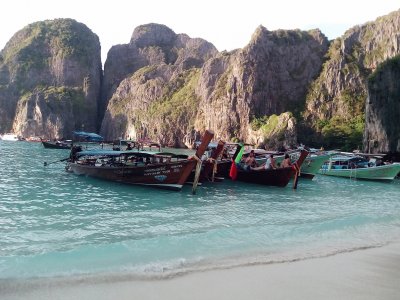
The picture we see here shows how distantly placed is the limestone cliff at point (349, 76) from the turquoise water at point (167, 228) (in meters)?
79.1

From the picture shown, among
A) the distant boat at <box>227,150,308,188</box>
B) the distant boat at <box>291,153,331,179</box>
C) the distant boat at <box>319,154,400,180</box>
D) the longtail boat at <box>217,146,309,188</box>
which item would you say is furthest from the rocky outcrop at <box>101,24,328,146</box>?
the distant boat at <box>227,150,308,188</box>

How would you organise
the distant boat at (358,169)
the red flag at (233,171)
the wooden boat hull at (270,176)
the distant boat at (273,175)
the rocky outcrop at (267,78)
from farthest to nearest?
the rocky outcrop at (267,78) → the distant boat at (358,169) → the red flag at (233,171) → the wooden boat hull at (270,176) → the distant boat at (273,175)

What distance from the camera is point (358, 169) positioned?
41.0m

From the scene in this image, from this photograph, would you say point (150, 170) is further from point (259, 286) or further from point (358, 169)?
point (358, 169)

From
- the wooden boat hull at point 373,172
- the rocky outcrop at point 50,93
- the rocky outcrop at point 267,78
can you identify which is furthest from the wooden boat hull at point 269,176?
the rocky outcrop at point 50,93

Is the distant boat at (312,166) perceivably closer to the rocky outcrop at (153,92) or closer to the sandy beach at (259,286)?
the sandy beach at (259,286)

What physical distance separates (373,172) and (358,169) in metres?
1.54

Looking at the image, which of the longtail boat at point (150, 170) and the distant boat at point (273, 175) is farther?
the distant boat at point (273, 175)

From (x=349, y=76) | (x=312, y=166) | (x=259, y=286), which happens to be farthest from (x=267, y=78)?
(x=259, y=286)

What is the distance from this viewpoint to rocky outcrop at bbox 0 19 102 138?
542 ft

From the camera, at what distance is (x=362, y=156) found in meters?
47.4

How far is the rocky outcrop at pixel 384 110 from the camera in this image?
5700 centimetres

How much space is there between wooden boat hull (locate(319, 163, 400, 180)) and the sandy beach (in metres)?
31.0

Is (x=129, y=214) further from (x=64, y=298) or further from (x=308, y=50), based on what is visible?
(x=308, y=50)
